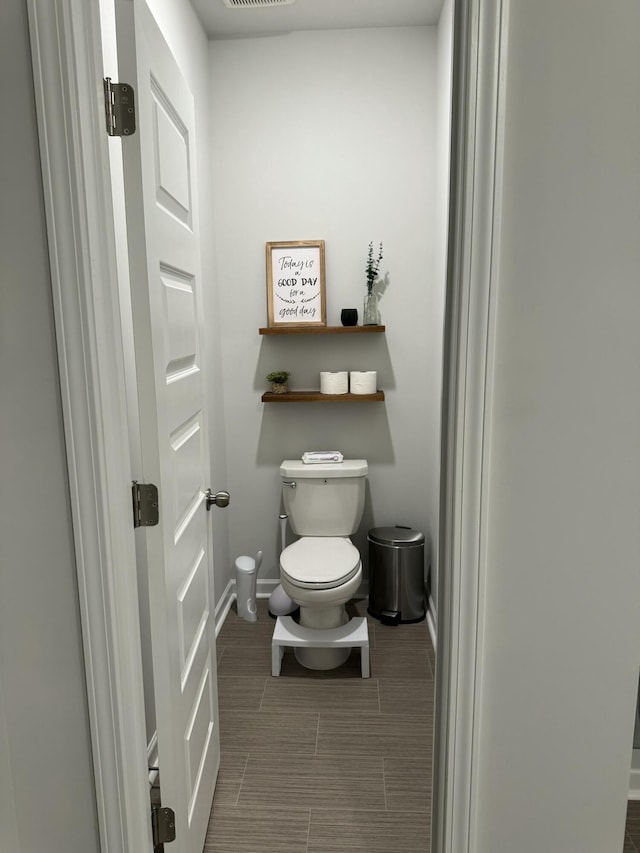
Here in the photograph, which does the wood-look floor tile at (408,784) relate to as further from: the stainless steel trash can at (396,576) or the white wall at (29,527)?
the white wall at (29,527)

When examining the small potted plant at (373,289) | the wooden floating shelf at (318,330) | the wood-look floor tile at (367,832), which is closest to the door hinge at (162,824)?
the wood-look floor tile at (367,832)

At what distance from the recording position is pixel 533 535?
1.09 m

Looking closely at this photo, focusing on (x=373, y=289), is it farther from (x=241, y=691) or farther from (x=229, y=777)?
(x=229, y=777)

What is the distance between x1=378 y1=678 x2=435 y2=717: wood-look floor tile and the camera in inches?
93.4

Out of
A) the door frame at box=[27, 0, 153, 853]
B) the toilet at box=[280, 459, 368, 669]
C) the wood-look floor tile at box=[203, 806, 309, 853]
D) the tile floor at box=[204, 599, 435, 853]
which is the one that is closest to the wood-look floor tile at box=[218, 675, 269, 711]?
the tile floor at box=[204, 599, 435, 853]

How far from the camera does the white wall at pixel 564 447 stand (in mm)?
974

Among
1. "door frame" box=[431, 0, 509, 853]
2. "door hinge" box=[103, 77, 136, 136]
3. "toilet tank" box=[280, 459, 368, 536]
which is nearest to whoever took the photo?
"door frame" box=[431, 0, 509, 853]

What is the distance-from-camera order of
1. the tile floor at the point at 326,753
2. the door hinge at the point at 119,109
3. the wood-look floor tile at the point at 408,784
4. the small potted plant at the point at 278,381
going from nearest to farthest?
the door hinge at the point at 119,109 → the tile floor at the point at 326,753 → the wood-look floor tile at the point at 408,784 → the small potted plant at the point at 278,381

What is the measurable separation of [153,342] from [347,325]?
1.85 metres

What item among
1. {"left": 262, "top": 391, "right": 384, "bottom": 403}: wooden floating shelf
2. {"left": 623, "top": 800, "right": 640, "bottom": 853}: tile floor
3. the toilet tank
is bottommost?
{"left": 623, "top": 800, "right": 640, "bottom": 853}: tile floor

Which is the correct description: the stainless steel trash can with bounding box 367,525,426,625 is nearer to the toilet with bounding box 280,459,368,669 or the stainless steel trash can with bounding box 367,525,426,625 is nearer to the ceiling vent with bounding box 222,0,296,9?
the toilet with bounding box 280,459,368,669

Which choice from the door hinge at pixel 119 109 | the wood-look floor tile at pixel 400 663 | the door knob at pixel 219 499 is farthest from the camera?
the wood-look floor tile at pixel 400 663

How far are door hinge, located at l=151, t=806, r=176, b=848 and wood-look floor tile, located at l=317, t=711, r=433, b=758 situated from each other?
846mm

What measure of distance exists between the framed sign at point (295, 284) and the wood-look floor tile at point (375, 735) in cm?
174
